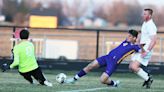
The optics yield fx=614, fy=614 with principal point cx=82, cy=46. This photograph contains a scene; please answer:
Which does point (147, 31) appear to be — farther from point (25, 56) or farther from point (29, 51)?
point (25, 56)

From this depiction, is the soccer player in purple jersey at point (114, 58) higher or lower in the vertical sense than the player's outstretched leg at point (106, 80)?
higher

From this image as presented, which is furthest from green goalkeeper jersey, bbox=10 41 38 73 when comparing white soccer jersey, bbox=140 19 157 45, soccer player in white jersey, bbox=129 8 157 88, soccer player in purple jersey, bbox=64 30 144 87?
white soccer jersey, bbox=140 19 157 45

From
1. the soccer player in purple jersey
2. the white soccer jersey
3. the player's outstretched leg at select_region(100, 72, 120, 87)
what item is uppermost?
the white soccer jersey

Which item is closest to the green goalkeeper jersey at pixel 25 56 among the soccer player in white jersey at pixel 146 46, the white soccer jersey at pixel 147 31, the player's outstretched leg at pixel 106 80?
the player's outstretched leg at pixel 106 80

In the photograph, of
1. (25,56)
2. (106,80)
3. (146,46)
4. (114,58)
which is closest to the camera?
(25,56)

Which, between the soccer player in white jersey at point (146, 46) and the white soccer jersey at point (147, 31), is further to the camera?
the white soccer jersey at point (147, 31)

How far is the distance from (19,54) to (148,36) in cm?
316

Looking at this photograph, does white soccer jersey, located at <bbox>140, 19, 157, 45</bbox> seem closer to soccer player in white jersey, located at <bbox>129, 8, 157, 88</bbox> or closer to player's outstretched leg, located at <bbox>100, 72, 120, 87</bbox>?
soccer player in white jersey, located at <bbox>129, 8, 157, 88</bbox>

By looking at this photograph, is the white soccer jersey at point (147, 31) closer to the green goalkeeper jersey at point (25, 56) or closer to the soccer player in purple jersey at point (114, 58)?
the soccer player in purple jersey at point (114, 58)

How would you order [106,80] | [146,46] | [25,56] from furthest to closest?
[146,46] < [106,80] < [25,56]

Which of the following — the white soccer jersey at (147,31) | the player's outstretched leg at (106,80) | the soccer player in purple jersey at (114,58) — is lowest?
the player's outstretched leg at (106,80)

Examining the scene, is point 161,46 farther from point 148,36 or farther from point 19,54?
point 19,54

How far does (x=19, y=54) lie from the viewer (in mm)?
13203

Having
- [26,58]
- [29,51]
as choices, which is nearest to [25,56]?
[26,58]
